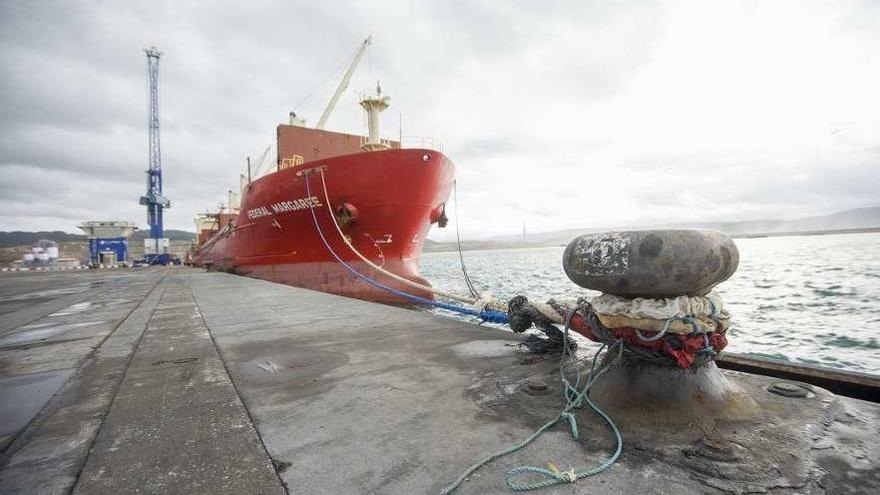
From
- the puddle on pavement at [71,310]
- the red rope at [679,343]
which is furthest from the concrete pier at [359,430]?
the puddle on pavement at [71,310]

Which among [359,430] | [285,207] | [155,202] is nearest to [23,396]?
[359,430]

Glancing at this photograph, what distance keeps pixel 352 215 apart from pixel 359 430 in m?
9.74

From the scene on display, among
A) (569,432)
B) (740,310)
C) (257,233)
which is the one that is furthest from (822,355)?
(257,233)

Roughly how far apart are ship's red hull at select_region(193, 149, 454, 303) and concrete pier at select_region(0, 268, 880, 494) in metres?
8.15

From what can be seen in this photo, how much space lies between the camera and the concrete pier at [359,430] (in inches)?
57.2

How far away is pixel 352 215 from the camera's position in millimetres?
11250

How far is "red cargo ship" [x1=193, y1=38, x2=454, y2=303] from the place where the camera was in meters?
11.2

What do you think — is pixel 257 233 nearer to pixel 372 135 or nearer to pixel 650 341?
pixel 372 135

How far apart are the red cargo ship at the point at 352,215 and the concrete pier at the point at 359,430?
815 cm

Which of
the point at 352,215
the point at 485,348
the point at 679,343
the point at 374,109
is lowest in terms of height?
the point at 485,348

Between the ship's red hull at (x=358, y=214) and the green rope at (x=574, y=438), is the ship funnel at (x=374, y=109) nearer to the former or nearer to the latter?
the ship's red hull at (x=358, y=214)

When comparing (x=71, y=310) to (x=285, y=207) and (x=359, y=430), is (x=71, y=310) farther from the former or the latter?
(x=359, y=430)

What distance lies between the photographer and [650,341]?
6.30 ft

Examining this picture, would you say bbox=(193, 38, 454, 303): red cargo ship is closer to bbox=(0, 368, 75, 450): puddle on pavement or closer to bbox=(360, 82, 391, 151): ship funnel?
bbox=(360, 82, 391, 151): ship funnel
